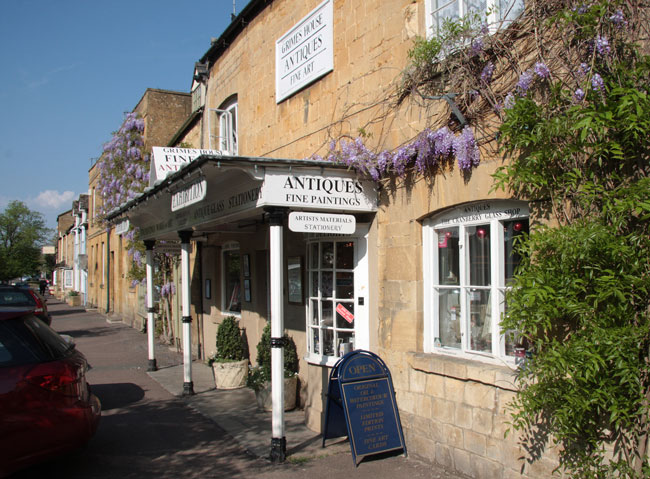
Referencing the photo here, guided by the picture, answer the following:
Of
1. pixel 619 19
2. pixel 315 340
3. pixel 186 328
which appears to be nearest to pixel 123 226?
pixel 186 328

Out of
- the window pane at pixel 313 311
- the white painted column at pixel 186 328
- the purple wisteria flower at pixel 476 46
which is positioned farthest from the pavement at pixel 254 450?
the purple wisteria flower at pixel 476 46

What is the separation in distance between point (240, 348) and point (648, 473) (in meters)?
7.20

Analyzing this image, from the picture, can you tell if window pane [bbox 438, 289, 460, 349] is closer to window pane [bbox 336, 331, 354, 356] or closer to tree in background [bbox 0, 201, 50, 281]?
window pane [bbox 336, 331, 354, 356]

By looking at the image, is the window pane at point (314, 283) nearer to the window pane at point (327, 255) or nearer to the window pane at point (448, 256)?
the window pane at point (327, 255)

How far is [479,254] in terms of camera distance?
208 inches

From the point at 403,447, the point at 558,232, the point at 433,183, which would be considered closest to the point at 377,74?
the point at 433,183

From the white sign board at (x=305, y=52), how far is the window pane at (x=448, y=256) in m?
3.12

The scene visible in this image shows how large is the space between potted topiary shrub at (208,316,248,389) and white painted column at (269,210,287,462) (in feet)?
12.4

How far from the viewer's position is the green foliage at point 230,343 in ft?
32.1

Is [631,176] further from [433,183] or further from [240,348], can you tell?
[240,348]

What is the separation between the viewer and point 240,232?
9.84 m

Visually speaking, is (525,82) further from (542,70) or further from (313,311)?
(313,311)

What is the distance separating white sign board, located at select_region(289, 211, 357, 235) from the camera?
571 centimetres

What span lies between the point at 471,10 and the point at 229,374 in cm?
681
